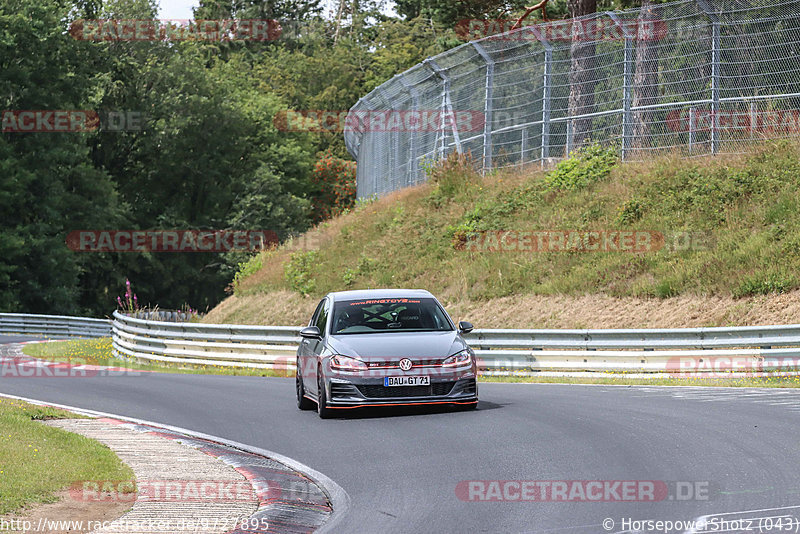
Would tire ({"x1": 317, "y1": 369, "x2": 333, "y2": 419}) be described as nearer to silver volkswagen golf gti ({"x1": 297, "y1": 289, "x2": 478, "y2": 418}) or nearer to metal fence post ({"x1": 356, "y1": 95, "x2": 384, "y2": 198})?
silver volkswagen golf gti ({"x1": 297, "y1": 289, "x2": 478, "y2": 418})

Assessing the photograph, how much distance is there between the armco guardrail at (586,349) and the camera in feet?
60.8

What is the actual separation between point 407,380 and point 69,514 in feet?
21.0

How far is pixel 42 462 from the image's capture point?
1001 centimetres

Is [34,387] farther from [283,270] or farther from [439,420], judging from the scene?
[283,270]

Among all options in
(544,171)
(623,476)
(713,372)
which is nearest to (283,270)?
(544,171)

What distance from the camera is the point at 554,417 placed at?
1370 centimetres

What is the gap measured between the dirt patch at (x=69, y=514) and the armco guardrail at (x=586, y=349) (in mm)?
12486

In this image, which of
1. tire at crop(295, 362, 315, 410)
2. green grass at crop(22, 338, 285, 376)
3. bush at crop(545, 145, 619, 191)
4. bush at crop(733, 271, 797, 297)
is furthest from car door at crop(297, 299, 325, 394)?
bush at crop(545, 145, 619, 191)

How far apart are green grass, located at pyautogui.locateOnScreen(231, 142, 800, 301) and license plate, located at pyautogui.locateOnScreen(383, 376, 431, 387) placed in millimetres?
10494

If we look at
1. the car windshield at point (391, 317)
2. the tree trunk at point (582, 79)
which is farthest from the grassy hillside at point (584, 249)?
the car windshield at point (391, 317)

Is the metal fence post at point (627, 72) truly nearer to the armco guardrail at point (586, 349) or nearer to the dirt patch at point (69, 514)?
the armco guardrail at point (586, 349)

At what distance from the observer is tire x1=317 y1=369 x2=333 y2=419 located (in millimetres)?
14367

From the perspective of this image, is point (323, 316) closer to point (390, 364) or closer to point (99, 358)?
point (390, 364)

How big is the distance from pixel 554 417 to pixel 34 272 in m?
47.5
